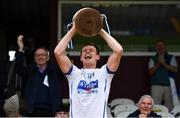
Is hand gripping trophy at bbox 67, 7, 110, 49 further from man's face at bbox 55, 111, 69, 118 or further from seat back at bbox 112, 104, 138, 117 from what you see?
seat back at bbox 112, 104, 138, 117

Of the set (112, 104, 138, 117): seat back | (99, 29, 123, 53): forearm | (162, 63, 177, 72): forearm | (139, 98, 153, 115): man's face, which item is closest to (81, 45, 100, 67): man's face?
(99, 29, 123, 53): forearm

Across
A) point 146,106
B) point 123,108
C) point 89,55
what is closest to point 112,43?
point 89,55

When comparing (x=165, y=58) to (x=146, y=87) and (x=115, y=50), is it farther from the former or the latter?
(x=115, y=50)

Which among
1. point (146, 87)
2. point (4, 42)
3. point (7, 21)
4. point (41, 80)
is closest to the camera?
point (41, 80)

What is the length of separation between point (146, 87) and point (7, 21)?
5.83 m

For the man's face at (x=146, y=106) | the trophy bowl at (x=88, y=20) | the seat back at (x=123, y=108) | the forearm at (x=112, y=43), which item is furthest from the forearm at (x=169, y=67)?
the trophy bowl at (x=88, y=20)

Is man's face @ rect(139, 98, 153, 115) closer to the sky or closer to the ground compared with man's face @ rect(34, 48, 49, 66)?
closer to the ground

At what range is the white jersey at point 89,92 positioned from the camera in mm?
4520

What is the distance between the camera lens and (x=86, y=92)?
455cm

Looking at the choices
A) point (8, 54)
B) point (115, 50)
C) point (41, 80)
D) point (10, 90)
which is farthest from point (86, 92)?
point (8, 54)

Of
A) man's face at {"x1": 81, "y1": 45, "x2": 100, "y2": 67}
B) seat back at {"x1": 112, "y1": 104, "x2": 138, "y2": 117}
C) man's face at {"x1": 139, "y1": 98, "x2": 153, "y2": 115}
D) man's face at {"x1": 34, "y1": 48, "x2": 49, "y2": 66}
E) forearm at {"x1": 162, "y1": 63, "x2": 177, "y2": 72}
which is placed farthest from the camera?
forearm at {"x1": 162, "y1": 63, "x2": 177, "y2": 72}

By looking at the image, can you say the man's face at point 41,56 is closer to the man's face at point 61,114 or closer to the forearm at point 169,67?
the man's face at point 61,114

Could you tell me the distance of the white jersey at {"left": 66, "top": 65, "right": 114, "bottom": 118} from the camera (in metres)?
4.52

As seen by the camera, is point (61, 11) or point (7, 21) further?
point (7, 21)
